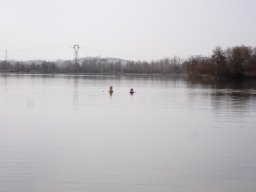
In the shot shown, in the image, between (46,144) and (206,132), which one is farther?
(206,132)

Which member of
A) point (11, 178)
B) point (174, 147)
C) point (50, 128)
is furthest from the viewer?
point (50, 128)

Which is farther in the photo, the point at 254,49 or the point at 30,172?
the point at 254,49

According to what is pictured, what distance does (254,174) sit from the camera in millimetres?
10367

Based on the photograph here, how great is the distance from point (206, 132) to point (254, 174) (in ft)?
21.6

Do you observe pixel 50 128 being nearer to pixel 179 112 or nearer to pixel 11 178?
pixel 11 178

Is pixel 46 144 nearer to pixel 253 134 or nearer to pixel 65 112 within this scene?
pixel 253 134

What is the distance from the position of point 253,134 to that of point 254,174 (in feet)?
20.2

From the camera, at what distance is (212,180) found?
989 centimetres

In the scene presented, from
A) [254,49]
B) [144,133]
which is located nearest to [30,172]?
[144,133]

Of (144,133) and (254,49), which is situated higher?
(254,49)

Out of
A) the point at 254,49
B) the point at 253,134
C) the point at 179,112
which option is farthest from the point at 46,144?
the point at 254,49

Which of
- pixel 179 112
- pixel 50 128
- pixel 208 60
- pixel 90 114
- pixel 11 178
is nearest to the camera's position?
pixel 11 178

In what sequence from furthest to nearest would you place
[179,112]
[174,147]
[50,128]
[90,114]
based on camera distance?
[179,112] → [90,114] → [50,128] → [174,147]

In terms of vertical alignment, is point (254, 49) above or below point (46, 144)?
above
